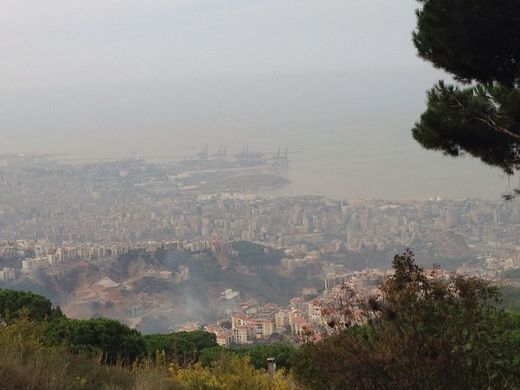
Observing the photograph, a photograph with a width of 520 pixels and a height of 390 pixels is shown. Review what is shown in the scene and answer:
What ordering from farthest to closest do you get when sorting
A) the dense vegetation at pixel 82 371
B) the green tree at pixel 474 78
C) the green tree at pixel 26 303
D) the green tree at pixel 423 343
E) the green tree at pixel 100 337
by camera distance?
the green tree at pixel 26 303 → the green tree at pixel 100 337 → the green tree at pixel 474 78 → the dense vegetation at pixel 82 371 → the green tree at pixel 423 343

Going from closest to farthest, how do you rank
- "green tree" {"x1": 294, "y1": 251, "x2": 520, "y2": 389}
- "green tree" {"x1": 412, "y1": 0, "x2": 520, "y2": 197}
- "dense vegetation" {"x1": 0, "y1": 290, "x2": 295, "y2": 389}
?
"green tree" {"x1": 294, "y1": 251, "x2": 520, "y2": 389} → "dense vegetation" {"x1": 0, "y1": 290, "x2": 295, "y2": 389} → "green tree" {"x1": 412, "y1": 0, "x2": 520, "y2": 197}

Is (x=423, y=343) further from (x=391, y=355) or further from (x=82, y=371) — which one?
(x=82, y=371)

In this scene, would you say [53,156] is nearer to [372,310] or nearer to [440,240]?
[440,240]

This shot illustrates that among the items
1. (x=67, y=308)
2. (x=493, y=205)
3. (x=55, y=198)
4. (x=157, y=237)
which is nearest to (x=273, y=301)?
(x=67, y=308)

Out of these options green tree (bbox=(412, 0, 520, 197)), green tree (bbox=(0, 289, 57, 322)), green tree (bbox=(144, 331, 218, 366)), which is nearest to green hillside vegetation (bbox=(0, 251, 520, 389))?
green tree (bbox=(412, 0, 520, 197))

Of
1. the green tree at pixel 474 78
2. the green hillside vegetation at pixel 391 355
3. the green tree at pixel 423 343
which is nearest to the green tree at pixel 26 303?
the green hillside vegetation at pixel 391 355

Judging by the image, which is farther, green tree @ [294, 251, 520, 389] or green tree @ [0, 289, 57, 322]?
green tree @ [0, 289, 57, 322]

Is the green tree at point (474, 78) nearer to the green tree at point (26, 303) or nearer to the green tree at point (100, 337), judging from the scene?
the green tree at point (100, 337)

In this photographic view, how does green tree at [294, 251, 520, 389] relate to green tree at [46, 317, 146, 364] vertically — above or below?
above

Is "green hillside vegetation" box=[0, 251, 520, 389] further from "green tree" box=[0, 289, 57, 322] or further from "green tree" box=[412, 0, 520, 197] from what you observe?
"green tree" box=[0, 289, 57, 322]
